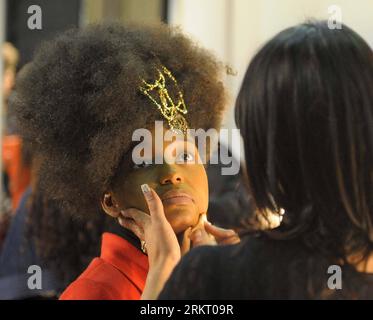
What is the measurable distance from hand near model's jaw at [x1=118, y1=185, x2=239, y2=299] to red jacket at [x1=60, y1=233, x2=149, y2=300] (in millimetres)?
46

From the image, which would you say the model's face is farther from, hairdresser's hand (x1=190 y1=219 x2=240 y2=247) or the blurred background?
the blurred background

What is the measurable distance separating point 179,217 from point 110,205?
0.56 ft

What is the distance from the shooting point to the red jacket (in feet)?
5.30

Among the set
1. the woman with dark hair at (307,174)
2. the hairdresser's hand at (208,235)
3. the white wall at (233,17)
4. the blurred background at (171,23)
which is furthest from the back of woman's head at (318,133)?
the white wall at (233,17)

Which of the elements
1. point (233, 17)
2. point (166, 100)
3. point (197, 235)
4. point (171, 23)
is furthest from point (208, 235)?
point (233, 17)

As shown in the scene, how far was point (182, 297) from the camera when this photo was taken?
136cm

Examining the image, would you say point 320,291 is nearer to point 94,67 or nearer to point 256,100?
point 256,100

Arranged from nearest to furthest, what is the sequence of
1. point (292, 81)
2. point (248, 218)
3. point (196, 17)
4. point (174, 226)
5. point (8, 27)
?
point (292, 81)
point (174, 226)
point (248, 218)
point (196, 17)
point (8, 27)

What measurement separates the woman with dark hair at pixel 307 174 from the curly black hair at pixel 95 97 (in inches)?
14.7

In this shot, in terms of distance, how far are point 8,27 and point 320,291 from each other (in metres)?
2.71

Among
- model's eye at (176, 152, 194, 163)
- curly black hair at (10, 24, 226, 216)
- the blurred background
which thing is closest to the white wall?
the blurred background

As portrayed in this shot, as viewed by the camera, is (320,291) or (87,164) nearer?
(320,291)

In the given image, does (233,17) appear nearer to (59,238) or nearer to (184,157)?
(59,238)
